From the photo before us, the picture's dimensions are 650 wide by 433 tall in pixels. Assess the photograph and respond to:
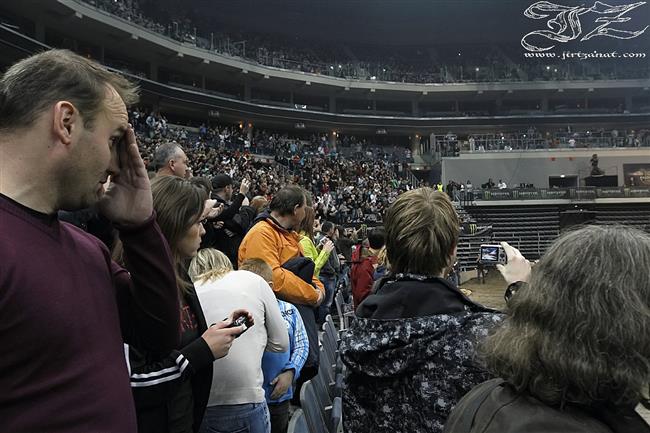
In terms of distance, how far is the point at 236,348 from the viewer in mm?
2354

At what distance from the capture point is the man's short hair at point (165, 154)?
3.87 m

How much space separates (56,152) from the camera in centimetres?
112

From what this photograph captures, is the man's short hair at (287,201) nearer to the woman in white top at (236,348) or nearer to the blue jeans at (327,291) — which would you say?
the woman in white top at (236,348)

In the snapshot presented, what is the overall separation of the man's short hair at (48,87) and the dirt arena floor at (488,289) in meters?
11.6

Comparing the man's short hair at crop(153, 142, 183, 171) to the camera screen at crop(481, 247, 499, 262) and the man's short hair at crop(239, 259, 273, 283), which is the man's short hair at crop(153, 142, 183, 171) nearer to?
the man's short hair at crop(239, 259, 273, 283)

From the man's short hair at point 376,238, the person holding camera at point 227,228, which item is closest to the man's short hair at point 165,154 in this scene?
the person holding camera at point 227,228

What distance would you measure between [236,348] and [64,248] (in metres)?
1.33

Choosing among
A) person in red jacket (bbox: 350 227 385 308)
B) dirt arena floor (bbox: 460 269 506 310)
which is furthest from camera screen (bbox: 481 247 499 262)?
dirt arena floor (bbox: 460 269 506 310)

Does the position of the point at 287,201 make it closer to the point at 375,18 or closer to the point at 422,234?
the point at 422,234

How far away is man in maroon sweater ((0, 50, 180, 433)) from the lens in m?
1.01

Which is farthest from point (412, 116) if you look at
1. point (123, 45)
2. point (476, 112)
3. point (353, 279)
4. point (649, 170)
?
point (353, 279)

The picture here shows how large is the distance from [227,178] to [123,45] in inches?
1037

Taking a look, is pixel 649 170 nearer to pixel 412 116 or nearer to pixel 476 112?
pixel 476 112

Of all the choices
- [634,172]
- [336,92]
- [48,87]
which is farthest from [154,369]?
[336,92]
